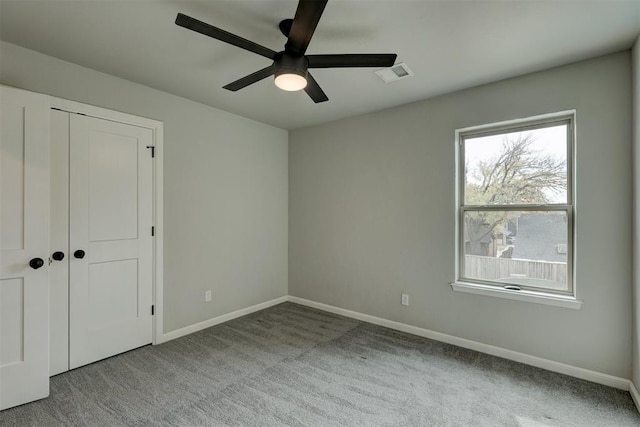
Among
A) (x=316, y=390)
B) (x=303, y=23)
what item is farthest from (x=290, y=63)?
(x=316, y=390)

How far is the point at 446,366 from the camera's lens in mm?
2684

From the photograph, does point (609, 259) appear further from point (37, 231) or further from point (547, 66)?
point (37, 231)

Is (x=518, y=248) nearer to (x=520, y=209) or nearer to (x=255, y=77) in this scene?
(x=520, y=209)

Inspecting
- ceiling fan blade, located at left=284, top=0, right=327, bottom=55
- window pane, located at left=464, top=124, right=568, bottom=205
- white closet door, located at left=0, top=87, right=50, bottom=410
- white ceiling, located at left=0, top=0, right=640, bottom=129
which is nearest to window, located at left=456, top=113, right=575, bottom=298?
window pane, located at left=464, top=124, right=568, bottom=205

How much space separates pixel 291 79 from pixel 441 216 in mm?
2157

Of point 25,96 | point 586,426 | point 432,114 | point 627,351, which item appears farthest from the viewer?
point 432,114

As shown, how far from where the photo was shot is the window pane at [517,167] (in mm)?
2646

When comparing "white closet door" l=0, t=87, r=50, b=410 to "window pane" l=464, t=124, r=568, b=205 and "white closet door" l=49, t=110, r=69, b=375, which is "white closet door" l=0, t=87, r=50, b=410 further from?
"window pane" l=464, t=124, r=568, b=205

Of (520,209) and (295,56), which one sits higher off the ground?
(295,56)

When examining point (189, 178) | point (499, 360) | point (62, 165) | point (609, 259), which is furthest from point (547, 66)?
point (62, 165)

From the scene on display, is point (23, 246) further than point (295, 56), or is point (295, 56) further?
point (23, 246)

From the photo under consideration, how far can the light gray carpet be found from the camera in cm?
201

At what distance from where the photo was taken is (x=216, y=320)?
362 centimetres

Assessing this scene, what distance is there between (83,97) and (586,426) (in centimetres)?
448
